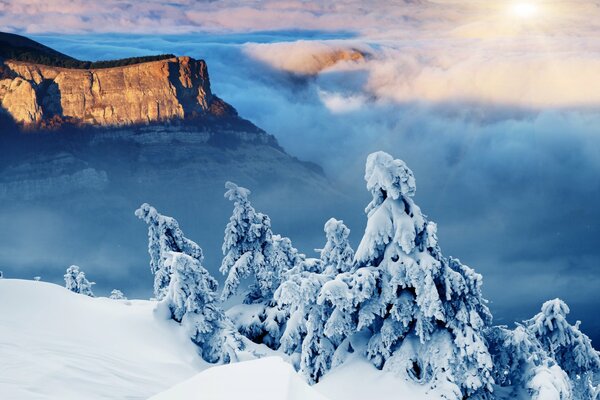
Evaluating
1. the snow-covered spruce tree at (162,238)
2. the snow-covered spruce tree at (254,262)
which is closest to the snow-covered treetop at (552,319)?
the snow-covered spruce tree at (254,262)

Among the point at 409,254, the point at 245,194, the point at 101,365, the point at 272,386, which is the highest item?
the point at 245,194

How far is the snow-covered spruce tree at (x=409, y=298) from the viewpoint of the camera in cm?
1803

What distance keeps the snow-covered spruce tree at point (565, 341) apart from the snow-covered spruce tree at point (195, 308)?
37.6ft

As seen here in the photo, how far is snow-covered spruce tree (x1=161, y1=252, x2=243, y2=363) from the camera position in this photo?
25375 mm

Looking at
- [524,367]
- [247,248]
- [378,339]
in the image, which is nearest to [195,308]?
[378,339]

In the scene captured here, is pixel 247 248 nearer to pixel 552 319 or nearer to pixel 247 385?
pixel 552 319

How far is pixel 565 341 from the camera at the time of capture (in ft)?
70.5

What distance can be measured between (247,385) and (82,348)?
11345 millimetres

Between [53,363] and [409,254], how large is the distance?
31.8ft

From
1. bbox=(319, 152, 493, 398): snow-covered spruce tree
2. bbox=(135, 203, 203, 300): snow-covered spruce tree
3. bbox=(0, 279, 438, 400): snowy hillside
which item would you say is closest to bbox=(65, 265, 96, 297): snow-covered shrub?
bbox=(135, 203, 203, 300): snow-covered spruce tree

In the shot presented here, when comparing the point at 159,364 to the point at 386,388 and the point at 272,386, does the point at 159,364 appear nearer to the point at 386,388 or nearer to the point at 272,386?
the point at 386,388

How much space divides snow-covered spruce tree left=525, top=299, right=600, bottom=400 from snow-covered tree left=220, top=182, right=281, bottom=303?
17560 mm

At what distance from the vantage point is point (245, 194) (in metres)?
36.4

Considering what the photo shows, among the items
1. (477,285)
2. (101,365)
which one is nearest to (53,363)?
(101,365)
